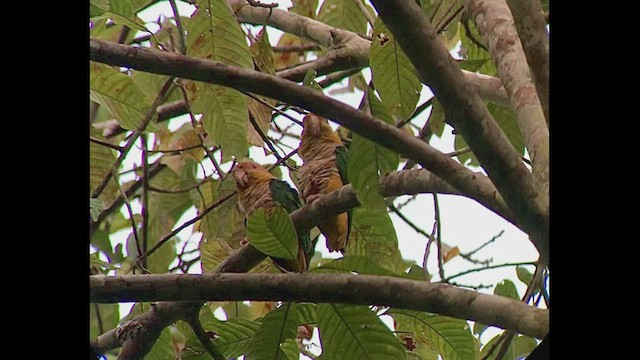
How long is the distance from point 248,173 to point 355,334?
1373 millimetres

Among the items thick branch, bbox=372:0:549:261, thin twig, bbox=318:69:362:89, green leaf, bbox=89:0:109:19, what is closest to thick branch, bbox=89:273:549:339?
thick branch, bbox=372:0:549:261

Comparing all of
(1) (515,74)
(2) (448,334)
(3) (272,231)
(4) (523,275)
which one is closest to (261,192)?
(4) (523,275)

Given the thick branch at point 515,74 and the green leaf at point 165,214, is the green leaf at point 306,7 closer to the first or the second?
the green leaf at point 165,214

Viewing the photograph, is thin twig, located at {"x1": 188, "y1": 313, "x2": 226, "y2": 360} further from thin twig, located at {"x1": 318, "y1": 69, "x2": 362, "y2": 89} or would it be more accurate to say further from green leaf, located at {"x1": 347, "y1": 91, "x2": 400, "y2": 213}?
thin twig, located at {"x1": 318, "y1": 69, "x2": 362, "y2": 89}

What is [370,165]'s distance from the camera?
155cm

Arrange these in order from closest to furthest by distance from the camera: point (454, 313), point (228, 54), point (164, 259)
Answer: point (454, 313), point (228, 54), point (164, 259)

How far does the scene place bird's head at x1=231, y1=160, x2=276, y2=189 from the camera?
2.79 metres

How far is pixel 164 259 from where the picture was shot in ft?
10.5

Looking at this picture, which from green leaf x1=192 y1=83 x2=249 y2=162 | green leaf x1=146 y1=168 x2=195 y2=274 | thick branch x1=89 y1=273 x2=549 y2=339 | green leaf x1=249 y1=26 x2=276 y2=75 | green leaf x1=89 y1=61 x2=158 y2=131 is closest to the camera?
thick branch x1=89 y1=273 x2=549 y2=339
